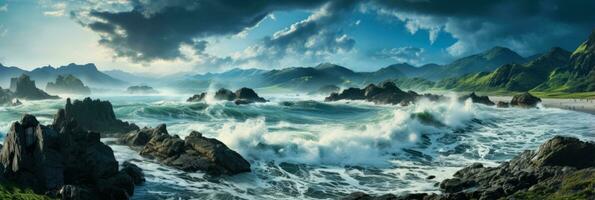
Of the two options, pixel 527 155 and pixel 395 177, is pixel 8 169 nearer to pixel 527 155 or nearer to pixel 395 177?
pixel 395 177

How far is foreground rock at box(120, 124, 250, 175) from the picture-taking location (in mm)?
39537

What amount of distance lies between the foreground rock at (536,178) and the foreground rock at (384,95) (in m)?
98.2

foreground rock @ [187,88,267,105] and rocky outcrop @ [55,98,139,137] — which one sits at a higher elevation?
foreground rock @ [187,88,267,105]

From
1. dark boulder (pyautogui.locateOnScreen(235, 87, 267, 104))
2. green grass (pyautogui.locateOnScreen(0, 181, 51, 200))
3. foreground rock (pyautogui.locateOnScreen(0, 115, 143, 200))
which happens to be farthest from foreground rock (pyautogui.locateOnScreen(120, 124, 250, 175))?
dark boulder (pyautogui.locateOnScreen(235, 87, 267, 104))

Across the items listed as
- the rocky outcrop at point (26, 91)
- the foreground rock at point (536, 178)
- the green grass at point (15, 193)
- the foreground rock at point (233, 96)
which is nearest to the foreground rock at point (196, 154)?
the foreground rock at point (536, 178)

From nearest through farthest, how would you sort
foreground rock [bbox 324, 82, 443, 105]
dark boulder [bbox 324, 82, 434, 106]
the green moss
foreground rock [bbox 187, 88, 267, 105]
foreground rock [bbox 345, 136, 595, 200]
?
the green moss < foreground rock [bbox 345, 136, 595, 200] < foreground rock [bbox 187, 88, 267, 105] < dark boulder [bbox 324, 82, 434, 106] < foreground rock [bbox 324, 82, 443, 105]

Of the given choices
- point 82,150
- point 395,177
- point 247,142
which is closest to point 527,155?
point 395,177

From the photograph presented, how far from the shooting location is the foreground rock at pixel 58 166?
28645 millimetres

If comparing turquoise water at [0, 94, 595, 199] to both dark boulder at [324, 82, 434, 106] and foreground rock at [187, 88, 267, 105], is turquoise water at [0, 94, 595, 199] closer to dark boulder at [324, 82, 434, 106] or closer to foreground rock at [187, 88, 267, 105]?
foreground rock at [187, 88, 267, 105]

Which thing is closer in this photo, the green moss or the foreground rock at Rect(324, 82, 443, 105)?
the green moss

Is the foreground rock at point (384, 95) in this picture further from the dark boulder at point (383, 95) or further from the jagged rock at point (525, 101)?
the jagged rock at point (525, 101)

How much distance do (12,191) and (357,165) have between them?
29302mm

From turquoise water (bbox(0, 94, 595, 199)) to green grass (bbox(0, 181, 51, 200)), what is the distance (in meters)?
6.84

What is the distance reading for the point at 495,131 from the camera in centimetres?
7138
